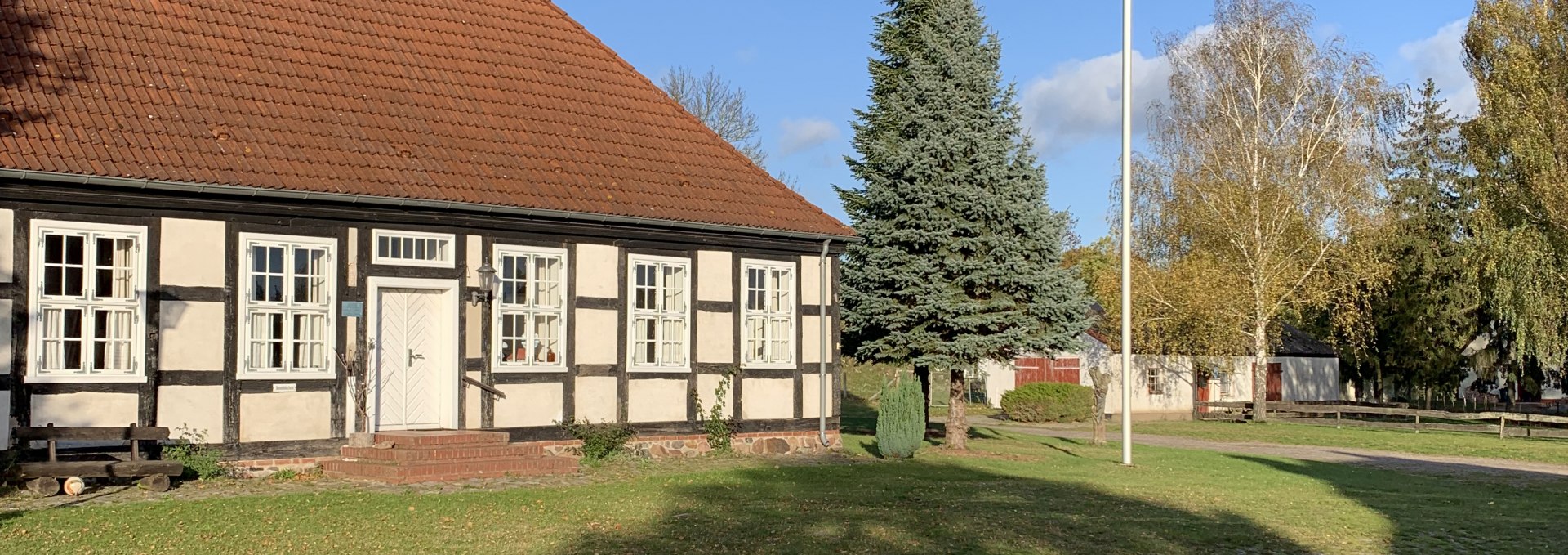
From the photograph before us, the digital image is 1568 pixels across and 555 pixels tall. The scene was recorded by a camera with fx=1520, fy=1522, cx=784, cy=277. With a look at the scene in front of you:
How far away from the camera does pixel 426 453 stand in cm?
1694

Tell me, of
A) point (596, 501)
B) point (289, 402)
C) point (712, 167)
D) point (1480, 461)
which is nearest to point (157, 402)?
point (289, 402)

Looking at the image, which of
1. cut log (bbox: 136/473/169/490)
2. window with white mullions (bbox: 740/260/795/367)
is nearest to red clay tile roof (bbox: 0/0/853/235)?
window with white mullions (bbox: 740/260/795/367)

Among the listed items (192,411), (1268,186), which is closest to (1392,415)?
(1268,186)

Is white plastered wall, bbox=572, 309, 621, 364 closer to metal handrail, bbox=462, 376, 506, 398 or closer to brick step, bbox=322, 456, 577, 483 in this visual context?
metal handrail, bbox=462, 376, 506, 398

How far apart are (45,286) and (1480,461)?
22.3 meters

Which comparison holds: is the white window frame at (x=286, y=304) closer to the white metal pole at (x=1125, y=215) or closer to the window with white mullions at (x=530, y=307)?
the window with white mullions at (x=530, y=307)

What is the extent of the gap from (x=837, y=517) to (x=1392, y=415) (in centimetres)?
3092

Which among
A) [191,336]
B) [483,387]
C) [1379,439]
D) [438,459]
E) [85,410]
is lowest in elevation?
[1379,439]

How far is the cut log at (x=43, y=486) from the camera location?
14375 millimetres

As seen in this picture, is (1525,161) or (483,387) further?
(1525,161)

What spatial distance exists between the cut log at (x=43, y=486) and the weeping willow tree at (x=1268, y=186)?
3134 centimetres

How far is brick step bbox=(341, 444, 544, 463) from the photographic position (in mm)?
16906

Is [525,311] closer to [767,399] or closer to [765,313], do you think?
[765,313]

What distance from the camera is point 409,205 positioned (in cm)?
1802
